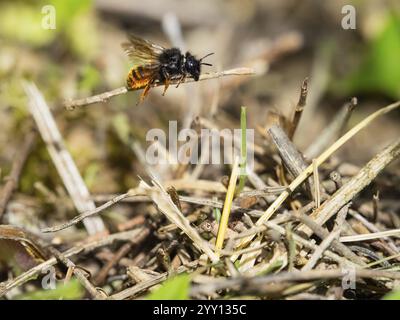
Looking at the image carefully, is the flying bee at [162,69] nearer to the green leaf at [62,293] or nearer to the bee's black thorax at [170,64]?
the bee's black thorax at [170,64]

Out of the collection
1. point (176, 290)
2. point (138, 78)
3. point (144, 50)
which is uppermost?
point (144, 50)

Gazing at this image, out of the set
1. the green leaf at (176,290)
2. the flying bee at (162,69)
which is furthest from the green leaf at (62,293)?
the flying bee at (162,69)

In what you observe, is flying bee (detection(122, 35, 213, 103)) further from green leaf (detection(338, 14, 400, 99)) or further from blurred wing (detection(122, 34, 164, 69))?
green leaf (detection(338, 14, 400, 99))

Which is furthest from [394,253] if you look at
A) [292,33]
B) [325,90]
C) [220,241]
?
[292,33]

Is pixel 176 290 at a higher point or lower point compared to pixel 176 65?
lower

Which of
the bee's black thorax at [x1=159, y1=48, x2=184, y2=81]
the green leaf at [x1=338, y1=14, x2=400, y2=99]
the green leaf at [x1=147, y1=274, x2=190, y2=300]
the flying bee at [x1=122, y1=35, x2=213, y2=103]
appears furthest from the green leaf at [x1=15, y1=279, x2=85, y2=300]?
the green leaf at [x1=338, y1=14, x2=400, y2=99]

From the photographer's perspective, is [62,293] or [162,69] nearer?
[62,293]

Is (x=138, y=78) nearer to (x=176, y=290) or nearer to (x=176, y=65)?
(x=176, y=65)

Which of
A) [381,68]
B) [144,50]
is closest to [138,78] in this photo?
[144,50]
